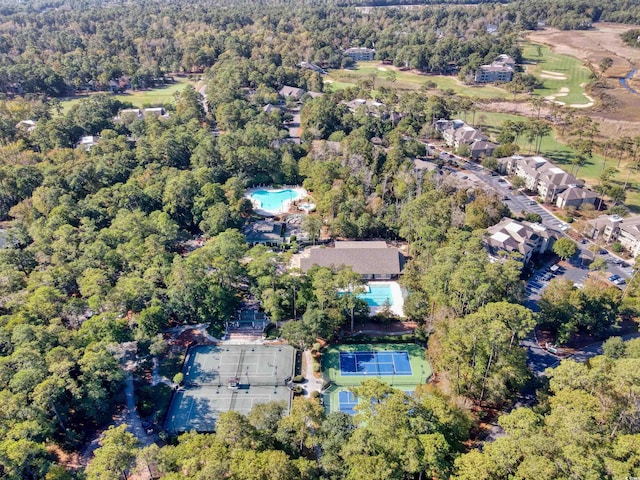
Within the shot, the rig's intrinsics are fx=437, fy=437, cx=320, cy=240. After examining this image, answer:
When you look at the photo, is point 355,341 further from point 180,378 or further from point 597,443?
point 597,443

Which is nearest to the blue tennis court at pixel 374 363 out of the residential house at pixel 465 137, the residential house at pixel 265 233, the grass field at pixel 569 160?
the residential house at pixel 265 233

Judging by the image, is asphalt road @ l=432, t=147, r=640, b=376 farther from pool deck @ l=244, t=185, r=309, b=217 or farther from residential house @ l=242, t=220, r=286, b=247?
residential house @ l=242, t=220, r=286, b=247

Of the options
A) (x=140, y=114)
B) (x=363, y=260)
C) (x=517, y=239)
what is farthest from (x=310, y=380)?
(x=140, y=114)

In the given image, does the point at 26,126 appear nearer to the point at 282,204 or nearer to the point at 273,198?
the point at 273,198

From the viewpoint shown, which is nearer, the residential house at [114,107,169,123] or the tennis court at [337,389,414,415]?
the tennis court at [337,389,414,415]

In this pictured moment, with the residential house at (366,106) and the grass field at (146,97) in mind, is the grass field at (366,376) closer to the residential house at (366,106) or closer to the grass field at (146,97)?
the residential house at (366,106)

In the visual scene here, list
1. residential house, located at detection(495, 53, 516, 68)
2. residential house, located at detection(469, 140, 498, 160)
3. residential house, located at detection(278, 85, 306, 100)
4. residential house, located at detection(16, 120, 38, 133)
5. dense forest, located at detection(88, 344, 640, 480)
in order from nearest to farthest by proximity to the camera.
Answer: dense forest, located at detection(88, 344, 640, 480), residential house, located at detection(469, 140, 498, 160), residential house, located at detection(16, 120, 38, 133), residential house, located at detection(278, 85, 306, 100), residential house, located at detection(495, 53, 516, 68)

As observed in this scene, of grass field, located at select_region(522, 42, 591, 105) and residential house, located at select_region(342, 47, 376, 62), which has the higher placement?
residential house, located at select_region(342, 47, 376, 62)

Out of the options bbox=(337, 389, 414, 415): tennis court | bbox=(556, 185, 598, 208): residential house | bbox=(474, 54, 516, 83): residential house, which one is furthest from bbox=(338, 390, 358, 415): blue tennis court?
bbox=(474, 54, 516, 83): residential house
